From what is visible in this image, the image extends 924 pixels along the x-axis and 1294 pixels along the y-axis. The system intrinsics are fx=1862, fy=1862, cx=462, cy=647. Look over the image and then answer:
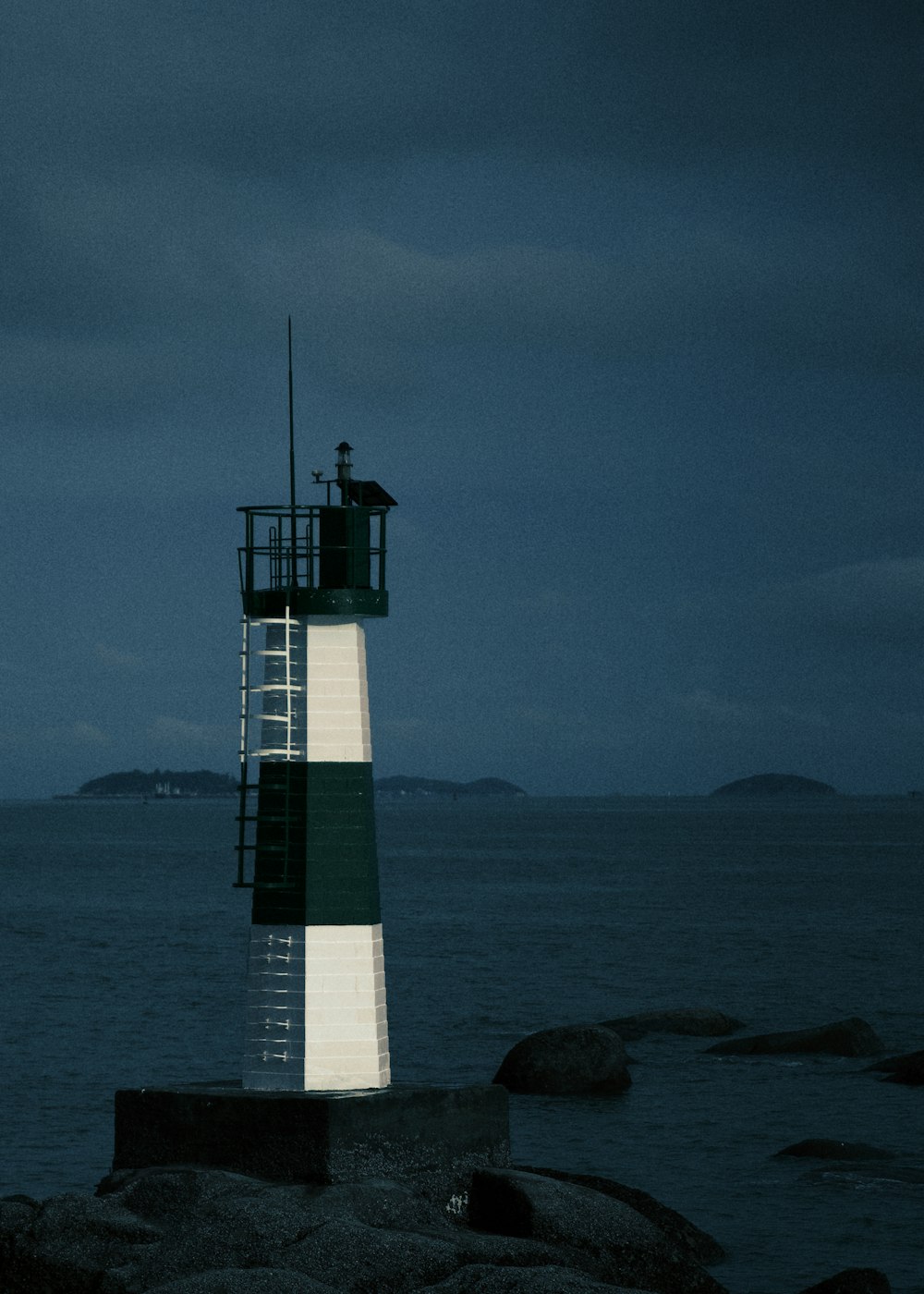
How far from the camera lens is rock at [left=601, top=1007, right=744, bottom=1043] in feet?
121

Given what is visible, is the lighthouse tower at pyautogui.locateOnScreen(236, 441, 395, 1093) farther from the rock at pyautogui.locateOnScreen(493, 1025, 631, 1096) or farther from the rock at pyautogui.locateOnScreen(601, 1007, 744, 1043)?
the rock at pyautogui.locateOnScreen(601, 1007, 744, 1043)

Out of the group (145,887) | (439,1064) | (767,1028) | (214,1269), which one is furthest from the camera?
(145,887)

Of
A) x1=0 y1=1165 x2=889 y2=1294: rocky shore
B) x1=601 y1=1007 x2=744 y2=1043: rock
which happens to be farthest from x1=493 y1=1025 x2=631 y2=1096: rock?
x1=0 y1=1165 x2=889 y2=1294: rocky shore

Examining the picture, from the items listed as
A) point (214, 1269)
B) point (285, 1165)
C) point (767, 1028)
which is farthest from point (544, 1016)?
point (214, 1269)

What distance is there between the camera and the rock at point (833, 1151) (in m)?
24.7

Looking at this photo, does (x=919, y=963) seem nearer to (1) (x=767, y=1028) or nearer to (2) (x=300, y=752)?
(1) (x=767, y=1028)

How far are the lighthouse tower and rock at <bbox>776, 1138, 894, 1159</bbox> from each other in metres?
9.36

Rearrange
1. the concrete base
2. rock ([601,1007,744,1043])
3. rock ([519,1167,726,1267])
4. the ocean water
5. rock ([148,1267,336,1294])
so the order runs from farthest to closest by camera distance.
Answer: rock ([601,1007,744,1043]) → the ocean water → rock ([519,1167,726,1267]) → the concrete base → rock ([148,1267,336,1294])

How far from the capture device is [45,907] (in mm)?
78000

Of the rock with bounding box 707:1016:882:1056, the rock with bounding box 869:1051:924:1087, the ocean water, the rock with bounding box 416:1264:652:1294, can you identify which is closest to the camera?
the rock with bounding box 416:1264:652:1294

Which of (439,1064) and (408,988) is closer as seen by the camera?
(439,1064)

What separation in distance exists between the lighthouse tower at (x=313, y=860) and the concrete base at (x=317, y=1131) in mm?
452

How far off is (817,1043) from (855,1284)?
1807cm

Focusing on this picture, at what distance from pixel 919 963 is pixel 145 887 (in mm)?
48490
